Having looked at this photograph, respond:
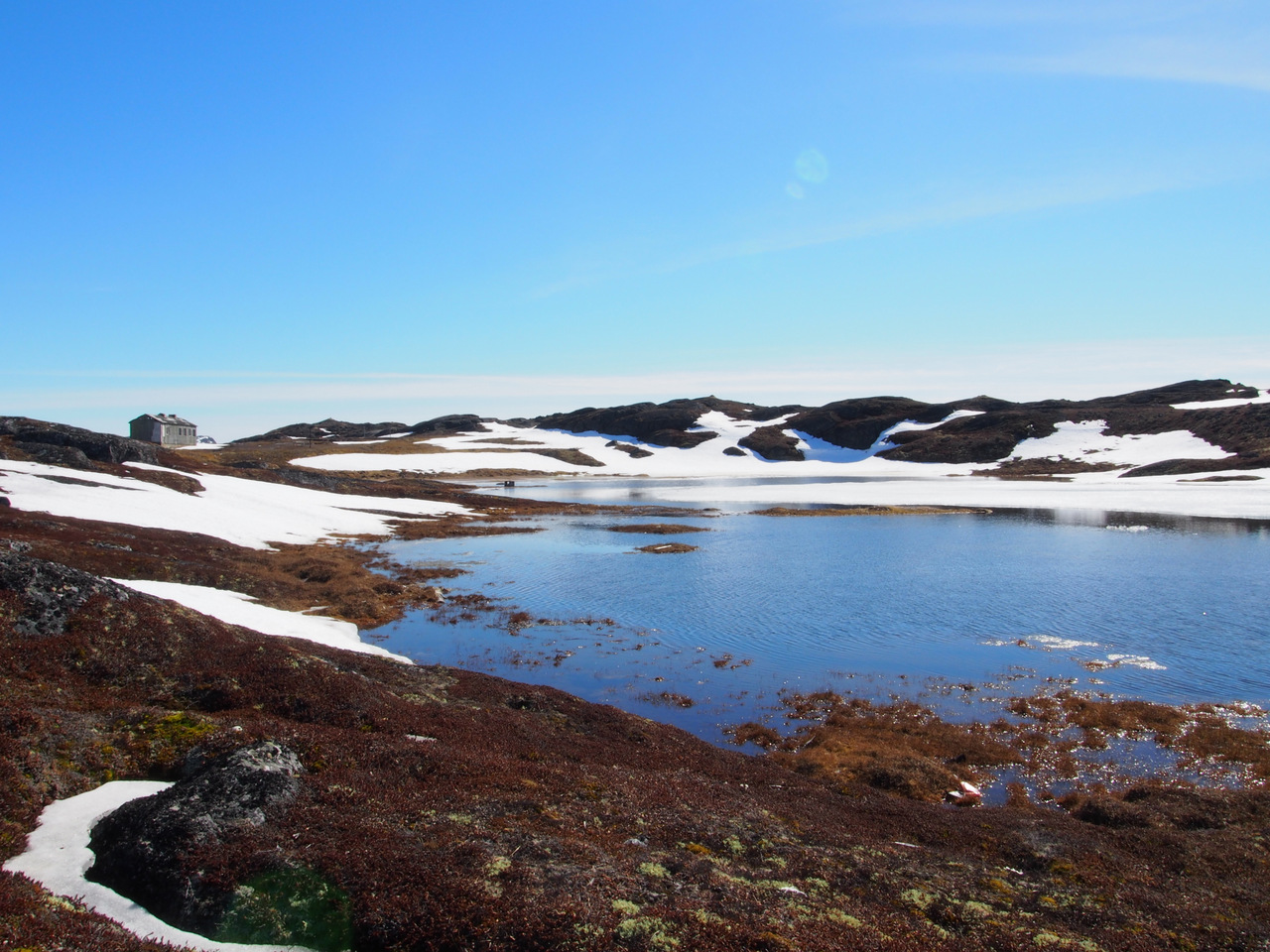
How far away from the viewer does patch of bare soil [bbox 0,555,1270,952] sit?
708cm

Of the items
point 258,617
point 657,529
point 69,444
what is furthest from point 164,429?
point 258,617

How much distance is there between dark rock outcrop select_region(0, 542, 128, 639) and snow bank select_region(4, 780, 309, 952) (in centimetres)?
550

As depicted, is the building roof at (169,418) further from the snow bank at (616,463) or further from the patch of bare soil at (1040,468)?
the patch of bare soil at (1040,468)

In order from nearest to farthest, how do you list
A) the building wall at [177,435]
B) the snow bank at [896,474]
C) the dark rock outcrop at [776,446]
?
the snow bank at [896,474] < the building wall at [177,435] < the dark rock outcrop at [776,446]

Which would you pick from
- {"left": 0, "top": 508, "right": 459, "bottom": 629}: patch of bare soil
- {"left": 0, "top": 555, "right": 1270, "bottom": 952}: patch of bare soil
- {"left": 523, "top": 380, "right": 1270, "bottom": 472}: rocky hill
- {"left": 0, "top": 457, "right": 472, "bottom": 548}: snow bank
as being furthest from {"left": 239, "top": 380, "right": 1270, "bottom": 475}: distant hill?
{"left": 0, "top": 555, "right": 1270, "bottom": 952}: patch of bare soil

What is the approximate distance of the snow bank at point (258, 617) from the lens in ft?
77.4

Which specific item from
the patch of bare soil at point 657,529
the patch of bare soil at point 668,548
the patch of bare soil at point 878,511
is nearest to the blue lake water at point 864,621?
the patch of bare soil at point 668,548

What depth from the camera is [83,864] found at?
7.55 metres

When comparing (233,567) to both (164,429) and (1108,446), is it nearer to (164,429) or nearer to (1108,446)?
(164,429)

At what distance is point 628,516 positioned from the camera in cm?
7988

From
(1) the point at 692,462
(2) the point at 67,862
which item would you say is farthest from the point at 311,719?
(1) the point at 692,462

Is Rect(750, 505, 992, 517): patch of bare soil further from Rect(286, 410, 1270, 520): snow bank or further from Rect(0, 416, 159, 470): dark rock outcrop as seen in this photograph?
Rect(0, 416, 159, 470): dark rock outcrop

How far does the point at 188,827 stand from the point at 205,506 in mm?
49611

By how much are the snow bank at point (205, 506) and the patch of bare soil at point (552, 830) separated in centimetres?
3287
